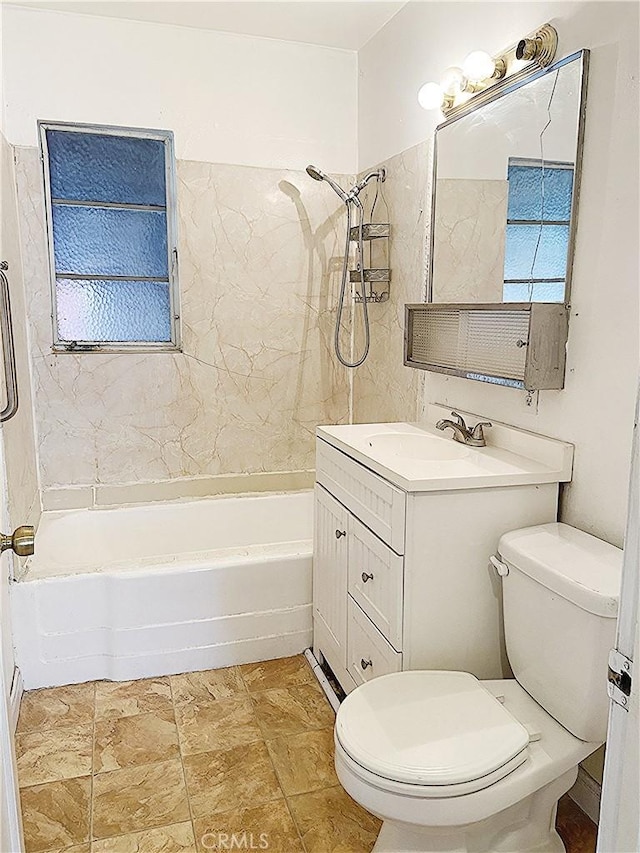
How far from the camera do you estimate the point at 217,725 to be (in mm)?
2170

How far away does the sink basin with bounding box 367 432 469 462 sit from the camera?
2.10 m

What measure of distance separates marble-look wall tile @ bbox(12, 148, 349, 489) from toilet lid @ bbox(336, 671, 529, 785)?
1790mm

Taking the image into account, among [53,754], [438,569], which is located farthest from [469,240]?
[53,754]

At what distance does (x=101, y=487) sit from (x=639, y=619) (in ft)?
8.96

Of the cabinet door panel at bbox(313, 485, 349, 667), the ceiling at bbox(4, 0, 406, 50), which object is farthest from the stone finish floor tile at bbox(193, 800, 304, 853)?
the ceiling at bbox(4, 0, 406, 50)

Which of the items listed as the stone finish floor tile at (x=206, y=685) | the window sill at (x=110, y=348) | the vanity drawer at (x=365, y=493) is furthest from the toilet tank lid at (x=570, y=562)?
the window sill at (x=110, y=348)

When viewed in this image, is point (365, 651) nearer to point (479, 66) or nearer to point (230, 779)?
point (230, 779)

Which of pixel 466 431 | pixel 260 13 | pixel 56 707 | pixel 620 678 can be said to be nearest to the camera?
pixel 620 678

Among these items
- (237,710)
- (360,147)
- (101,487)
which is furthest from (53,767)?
(360,147)

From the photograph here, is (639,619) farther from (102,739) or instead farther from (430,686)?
(102,739)

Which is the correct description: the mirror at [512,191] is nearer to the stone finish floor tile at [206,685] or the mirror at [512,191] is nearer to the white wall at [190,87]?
the white wall at [190,87]

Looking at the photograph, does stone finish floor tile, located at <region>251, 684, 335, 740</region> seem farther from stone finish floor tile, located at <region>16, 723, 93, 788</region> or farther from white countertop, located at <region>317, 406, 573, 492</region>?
white countertop, located at <region>317, 406, 573, 492</region>

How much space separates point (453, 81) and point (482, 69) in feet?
0.64

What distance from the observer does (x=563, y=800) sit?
1.82 meters
